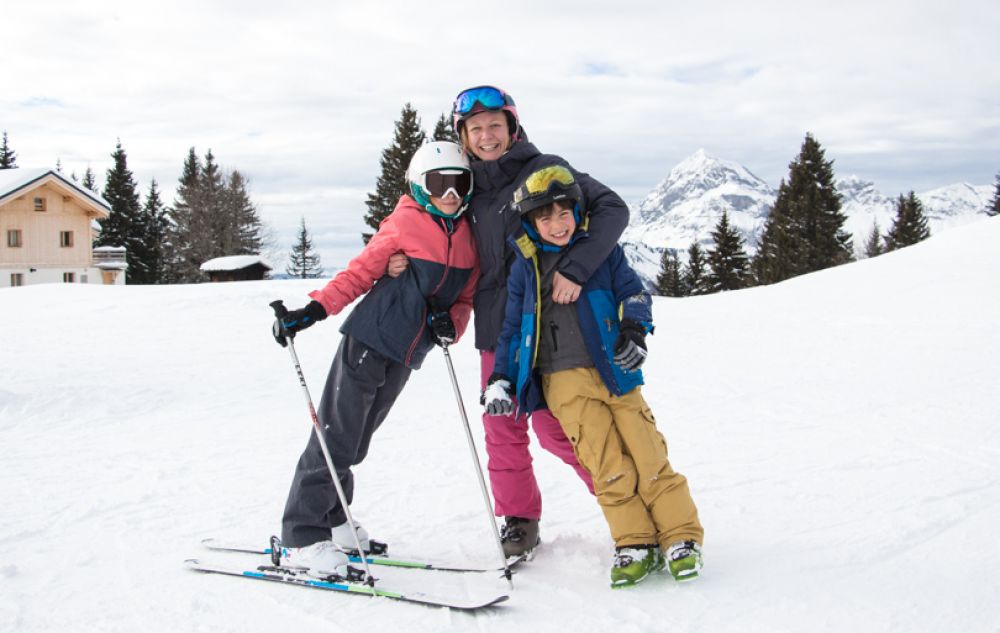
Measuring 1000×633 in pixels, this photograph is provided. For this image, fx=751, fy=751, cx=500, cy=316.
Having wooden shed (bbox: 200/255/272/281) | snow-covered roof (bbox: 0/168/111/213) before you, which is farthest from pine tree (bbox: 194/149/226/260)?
snow-covered roof (bbox: 0/168/111/213)

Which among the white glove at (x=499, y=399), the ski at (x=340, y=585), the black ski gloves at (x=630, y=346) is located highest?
the black ski gloves at (x=630, y=346)

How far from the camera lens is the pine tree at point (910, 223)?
43.5 m

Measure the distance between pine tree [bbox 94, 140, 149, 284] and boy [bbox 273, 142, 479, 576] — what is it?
4527cm

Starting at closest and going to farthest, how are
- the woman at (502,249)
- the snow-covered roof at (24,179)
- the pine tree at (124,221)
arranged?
1. the woman at (502,249)
2. the snow-covered roof at (24,179)
3. the pine tree at (124,221)

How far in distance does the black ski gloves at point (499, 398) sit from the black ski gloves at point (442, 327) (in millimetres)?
329

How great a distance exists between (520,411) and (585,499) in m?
1.24

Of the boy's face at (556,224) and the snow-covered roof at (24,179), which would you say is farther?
the snow-covered roof at (24,179)

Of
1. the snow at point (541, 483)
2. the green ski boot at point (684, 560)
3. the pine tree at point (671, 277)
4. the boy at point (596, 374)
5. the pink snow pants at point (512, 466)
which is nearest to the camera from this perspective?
the snow at point (541, 483)

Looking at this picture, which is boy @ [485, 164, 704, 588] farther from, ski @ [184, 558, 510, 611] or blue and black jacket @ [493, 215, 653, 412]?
ski @ [184, 558, 510, 611]

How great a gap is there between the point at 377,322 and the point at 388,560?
1.13m

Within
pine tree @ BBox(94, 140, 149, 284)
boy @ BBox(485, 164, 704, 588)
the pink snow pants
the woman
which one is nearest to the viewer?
boy @ BBox(485, 164, 704, 588)

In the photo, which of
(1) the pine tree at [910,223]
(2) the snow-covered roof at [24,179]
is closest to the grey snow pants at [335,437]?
(2) the snow-covered roof at [24,179]

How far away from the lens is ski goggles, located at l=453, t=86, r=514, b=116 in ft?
11.7

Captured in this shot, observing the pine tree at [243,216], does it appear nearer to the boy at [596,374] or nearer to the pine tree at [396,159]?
the pine tree at [396,159]
